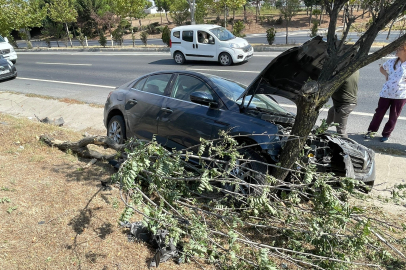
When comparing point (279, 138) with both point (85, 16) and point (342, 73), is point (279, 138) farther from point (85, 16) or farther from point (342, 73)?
point (85, 16)

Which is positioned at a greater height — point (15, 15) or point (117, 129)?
point (15, 15)

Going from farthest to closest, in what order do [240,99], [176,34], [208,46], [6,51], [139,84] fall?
[6,51], [176,34], [208,46], [139,84], [240,99]

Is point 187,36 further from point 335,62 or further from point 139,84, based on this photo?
point 335,62

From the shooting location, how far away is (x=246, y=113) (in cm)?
406

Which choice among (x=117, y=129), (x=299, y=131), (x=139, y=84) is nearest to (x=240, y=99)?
(x=299, y=131)

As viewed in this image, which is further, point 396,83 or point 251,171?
point 396,83

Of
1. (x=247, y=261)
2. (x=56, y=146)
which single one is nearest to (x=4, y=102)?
(x=56, y=146)

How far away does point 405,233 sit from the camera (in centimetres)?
339

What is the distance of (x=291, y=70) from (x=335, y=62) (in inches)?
43.2

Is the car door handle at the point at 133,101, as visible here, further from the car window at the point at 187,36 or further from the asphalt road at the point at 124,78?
the car window at the point at 187,36

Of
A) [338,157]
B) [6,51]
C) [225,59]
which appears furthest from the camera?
[6,51]

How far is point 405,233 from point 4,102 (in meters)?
11.8

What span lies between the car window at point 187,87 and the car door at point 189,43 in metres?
11.0

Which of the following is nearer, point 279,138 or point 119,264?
point 119,264
